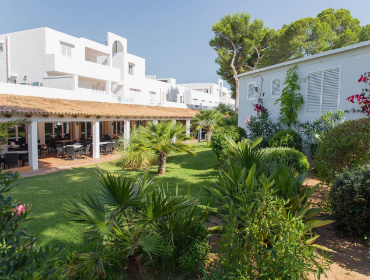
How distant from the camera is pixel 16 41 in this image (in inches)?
963

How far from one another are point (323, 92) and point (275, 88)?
9.50ft

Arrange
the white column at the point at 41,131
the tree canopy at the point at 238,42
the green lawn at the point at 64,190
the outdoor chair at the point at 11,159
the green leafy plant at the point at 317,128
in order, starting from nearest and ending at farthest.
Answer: the green lawn at the point at 64,190 → the green leafy plant at the point at 317,128 → the outdoor chair at the point at 11,159 → the white column at the point at 41,131 → the tree canopy at the point at 238,42

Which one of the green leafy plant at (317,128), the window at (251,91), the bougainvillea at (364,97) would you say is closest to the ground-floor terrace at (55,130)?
the window at (251,91)

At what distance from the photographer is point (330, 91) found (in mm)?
10352

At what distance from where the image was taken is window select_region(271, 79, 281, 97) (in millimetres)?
13077

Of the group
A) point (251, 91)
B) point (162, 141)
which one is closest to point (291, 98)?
point (251, 91)

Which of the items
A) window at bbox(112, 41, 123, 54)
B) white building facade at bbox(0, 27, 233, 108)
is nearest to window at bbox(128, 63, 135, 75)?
white building facade at bbox(0, 27, 233, 108)

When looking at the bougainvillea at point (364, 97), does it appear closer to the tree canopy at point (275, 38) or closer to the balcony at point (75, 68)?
the tree canopy at point (275, 38)

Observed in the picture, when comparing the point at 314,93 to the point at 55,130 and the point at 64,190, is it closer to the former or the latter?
the point at 64,190

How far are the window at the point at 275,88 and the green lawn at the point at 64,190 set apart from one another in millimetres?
4821

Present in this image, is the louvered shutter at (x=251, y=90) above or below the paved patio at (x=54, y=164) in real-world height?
above

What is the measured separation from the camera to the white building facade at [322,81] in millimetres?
9242

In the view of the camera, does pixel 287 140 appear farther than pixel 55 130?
No

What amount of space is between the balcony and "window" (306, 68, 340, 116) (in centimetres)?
1930
